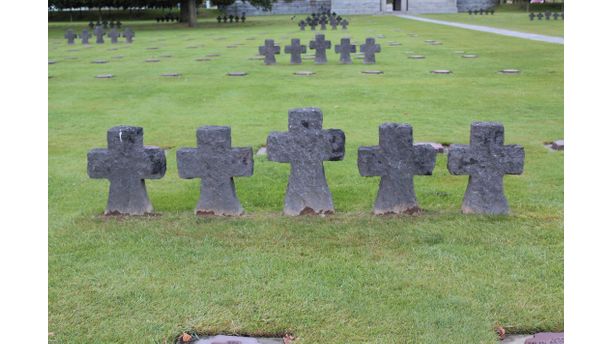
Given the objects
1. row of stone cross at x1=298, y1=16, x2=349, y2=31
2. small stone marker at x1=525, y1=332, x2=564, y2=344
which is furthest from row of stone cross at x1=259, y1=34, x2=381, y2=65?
row of stone cross at x1=298, y1=16, x2=349, y2=31

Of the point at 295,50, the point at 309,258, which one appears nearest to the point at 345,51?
the point at 295,50

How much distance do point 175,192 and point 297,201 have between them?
1261mm

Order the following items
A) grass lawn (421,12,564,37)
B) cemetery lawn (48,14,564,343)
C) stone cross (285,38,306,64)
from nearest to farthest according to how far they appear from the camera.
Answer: cemetery lawn (48,14,564,343), stone cross (285,38,306,64), grass lawn (421,12,564,37)

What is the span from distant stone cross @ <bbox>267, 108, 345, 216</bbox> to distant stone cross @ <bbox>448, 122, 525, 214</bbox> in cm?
83

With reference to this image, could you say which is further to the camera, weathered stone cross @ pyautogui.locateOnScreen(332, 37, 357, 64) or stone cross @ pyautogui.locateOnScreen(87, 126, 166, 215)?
weathered stone cross @ pyautogui.locateOnScreen(332, 37, 357, 64)

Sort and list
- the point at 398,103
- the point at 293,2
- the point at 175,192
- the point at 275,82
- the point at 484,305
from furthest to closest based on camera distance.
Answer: the point at 293,2 < the point at 275,82 < the point at 398,103 < the point at 175,192 < the point at 484,305

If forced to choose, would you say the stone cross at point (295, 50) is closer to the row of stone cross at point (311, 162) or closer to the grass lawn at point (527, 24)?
the row of stone cross at point (311, 162)

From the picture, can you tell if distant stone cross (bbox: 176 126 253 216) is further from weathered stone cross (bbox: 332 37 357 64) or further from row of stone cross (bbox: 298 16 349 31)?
row of stone cross (bbox: 298 16 349 31)

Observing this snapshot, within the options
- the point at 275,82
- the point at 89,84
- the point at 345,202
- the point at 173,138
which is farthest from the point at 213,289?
the point at 89,84

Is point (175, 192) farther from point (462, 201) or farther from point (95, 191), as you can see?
point (462, 201)

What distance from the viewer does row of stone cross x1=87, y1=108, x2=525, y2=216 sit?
15.0 feet

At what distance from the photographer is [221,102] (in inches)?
408

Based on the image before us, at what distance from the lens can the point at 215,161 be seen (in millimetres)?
4621

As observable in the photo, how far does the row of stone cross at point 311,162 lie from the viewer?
4574 mm
